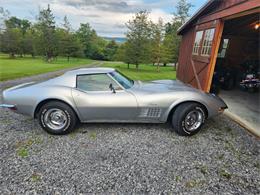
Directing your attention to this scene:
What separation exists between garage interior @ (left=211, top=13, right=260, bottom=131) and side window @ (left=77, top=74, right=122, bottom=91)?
320 cm

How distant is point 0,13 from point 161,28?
29732 mm

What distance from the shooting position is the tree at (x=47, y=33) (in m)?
33.1

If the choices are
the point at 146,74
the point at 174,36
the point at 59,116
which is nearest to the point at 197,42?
the point at 59,116

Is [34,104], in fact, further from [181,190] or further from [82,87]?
[181,190]

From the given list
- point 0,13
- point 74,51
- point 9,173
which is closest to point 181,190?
point 9,173

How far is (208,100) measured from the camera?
3.53m

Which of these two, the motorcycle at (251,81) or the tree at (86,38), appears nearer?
the motorcycle at (251,81)

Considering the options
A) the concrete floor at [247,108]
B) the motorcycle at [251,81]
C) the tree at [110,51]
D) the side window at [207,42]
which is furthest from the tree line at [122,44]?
the concrete floor at [247,108]

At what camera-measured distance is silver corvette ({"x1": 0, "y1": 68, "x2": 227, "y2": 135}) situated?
3418mm

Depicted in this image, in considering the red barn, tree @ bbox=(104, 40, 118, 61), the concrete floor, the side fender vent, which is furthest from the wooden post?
tree @ bbox=(104, 40, 118, 61)

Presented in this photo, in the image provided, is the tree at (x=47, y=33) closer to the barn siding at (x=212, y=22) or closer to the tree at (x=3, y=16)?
the tree at (x=3, y=16)

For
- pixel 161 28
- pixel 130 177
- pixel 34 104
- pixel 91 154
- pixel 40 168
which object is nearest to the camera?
pixel 130 177

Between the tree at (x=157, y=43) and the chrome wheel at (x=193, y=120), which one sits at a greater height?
the tree at (x=157, y=43)

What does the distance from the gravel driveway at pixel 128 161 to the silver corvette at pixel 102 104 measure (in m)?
0.30
